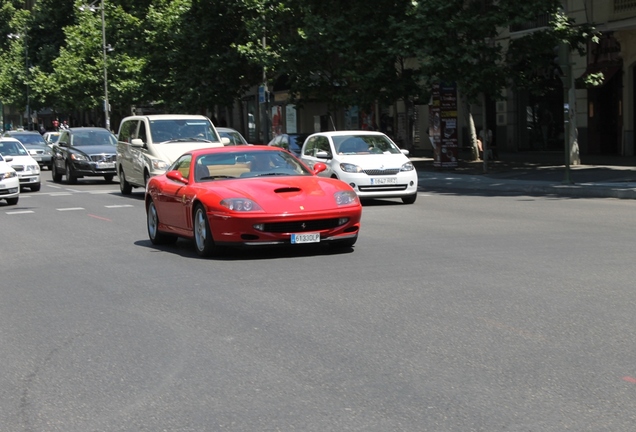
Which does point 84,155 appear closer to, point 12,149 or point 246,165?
point 12,149

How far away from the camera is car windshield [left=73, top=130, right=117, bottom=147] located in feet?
117

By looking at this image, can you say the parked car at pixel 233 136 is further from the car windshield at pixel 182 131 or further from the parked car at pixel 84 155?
the parked car at pixel 84 155

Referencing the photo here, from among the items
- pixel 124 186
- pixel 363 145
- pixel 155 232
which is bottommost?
pixel 155 232

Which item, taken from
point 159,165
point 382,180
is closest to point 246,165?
point 382,180

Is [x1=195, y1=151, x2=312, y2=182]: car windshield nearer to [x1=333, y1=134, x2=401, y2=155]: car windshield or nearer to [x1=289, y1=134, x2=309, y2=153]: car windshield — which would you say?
[x1=333, y1=134, x2=401, y2=155]: car windshield

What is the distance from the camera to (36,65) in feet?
308

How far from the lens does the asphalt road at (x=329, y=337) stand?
5.62 m

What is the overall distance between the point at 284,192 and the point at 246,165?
123cm

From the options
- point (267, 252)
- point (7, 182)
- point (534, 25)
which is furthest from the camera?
point (534, 25)

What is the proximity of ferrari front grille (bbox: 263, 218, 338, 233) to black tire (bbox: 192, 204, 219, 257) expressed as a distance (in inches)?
29.9

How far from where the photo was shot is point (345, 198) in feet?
42.2

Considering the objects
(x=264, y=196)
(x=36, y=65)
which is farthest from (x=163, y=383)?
(x=36, y=65)

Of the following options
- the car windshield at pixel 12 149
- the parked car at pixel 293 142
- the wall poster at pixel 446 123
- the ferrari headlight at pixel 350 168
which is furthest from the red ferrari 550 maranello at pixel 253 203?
the wall poster at pixel 446 123

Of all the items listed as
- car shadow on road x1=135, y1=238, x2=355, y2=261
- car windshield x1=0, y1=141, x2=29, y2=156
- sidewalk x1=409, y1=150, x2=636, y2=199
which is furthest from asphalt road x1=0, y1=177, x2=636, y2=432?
car windshield x1=0, y1=141, x2=29, y2=156
